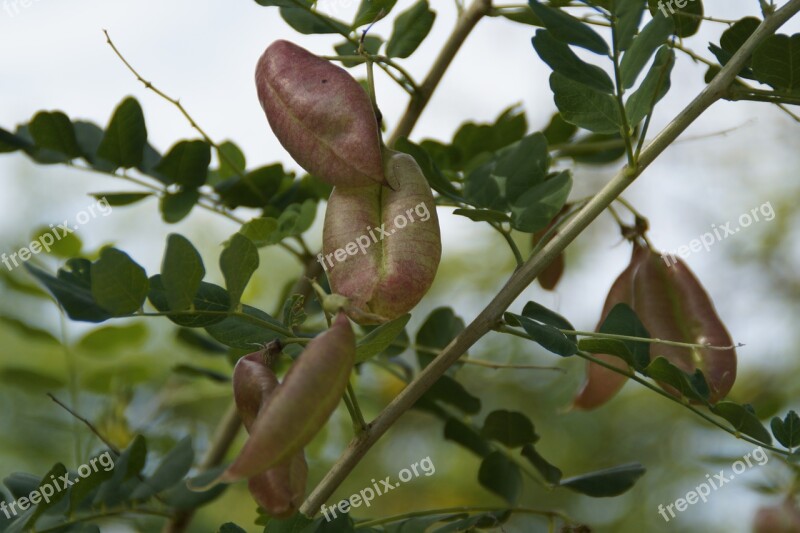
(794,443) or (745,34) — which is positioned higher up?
(745,34)

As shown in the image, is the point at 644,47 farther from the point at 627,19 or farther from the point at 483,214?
the point at 483,214

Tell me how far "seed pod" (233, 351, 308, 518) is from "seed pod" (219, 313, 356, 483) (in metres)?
0.02

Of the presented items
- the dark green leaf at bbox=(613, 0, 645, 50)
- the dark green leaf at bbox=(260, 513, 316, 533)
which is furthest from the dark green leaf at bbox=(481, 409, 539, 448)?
the dark green leaf at bbox=(613, 0, 645, 50)

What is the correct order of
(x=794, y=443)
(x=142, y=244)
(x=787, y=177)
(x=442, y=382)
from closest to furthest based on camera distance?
(x=794, y=443), (x=442, y=382), (x=142, y=244), (x=787, y=177)

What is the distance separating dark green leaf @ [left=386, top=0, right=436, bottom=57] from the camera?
31.2 inches

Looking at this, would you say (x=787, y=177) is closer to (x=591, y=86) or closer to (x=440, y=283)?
(x=440, y=283)

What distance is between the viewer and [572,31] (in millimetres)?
621

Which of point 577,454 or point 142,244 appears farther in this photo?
point 142,244

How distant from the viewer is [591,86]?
0.64 meters

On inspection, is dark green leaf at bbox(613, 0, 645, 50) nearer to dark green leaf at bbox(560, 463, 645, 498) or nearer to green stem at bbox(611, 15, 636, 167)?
green stem at bbox(611, 15, 636, 167)

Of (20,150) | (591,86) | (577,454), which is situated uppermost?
(591,86)

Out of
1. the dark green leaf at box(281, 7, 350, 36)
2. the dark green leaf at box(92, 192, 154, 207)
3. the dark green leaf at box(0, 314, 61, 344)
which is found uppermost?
the dark green leaf at box(281, 7, 350, 36)

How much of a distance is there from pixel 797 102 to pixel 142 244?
1851mm

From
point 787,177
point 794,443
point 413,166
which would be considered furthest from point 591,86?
point 787,177
